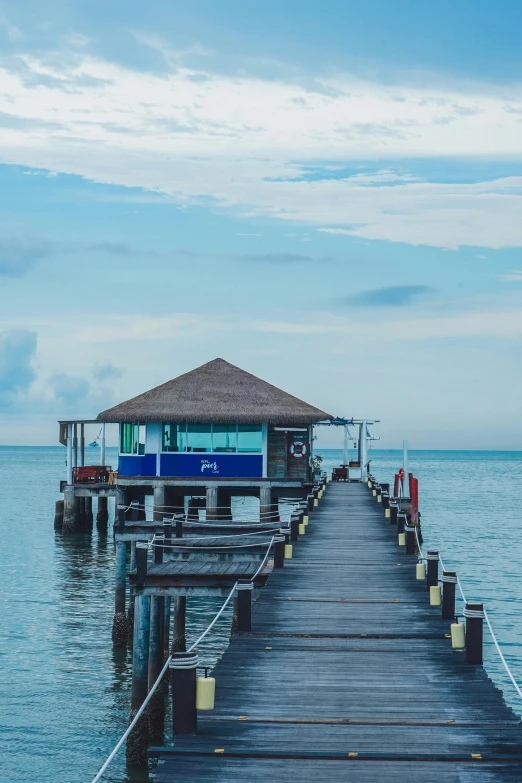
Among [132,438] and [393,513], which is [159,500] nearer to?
[132,438]

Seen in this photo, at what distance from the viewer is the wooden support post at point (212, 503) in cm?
3641

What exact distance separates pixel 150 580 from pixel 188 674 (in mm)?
8736

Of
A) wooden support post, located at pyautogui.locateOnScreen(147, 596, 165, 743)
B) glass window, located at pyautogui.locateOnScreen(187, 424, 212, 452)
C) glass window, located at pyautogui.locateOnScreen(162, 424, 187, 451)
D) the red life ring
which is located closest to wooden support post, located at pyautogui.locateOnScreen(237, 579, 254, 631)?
wooden support post, located at pyautogui.locateOnScreen(147, 596, 165, 743)

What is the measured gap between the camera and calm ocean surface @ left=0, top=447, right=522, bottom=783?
17.7 m

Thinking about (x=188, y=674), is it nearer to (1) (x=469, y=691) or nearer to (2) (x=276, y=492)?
(1) (x=469, y=691)

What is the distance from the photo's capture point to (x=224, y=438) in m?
38.2

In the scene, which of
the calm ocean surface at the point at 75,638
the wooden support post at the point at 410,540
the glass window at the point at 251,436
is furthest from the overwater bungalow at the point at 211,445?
the wooden support post at the point at 410,540

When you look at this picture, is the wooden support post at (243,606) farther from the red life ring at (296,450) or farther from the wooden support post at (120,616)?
the red life ring at (296,450)

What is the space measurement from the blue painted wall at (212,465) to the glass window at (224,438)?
339mm

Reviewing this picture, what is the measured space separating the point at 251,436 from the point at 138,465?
4767 mm

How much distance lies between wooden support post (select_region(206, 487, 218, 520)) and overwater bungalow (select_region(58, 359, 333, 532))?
0.04 m

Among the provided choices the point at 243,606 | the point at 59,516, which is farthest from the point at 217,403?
the point at 243,606

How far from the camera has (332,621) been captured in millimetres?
13844

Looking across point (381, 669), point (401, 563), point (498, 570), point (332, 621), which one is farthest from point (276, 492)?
point (381, 669)
